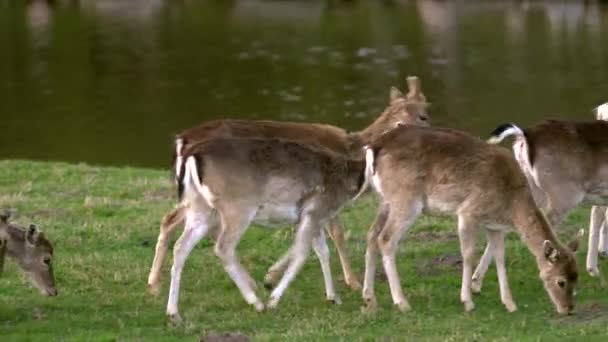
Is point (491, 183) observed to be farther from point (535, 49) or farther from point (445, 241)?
point (535, 49)

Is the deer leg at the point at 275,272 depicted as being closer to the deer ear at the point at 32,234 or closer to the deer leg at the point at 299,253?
the deer leg at the point at 299,253

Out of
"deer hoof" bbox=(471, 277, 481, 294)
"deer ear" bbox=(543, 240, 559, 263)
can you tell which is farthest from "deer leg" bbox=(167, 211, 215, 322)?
"deer ear" bbox=(543, 240, 559, 263)

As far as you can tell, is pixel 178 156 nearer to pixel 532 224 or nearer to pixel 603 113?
pixel 532 224

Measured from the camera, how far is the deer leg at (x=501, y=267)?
10.6 m

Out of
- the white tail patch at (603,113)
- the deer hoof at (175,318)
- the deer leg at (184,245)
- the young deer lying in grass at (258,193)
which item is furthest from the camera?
the white tail patch at (603,113)

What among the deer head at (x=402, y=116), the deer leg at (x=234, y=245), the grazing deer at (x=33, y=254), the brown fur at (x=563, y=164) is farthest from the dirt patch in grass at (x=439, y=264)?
the grazing deer at (x=33, y=254)

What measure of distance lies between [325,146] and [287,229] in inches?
79.7

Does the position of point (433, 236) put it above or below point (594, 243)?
below

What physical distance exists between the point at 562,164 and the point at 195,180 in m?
3.29

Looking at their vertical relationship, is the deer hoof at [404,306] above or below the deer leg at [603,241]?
above

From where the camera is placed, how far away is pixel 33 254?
35.0ft

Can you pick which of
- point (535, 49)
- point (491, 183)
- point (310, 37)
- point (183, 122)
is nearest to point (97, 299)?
point (491, 183)

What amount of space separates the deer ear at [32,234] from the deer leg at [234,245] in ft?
4.87

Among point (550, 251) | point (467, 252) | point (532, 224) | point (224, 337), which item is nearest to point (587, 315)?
point (550, 251)
